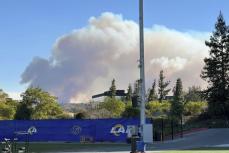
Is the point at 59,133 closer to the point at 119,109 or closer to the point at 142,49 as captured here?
the point at 142,49

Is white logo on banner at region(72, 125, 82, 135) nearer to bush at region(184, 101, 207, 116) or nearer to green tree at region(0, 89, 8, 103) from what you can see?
green tree at region(0, 89, 8, 103)

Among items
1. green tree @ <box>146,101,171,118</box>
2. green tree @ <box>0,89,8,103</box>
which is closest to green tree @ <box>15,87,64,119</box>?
green tree @ <box>0,89,8,103</box>

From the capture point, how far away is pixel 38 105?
3573 inches

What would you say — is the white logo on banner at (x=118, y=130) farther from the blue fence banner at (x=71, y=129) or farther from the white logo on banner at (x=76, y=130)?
the white logo on banner at (x=76, y=130)

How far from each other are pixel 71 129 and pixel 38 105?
39.7 meters

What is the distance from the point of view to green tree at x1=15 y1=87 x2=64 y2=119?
88938 millimetres

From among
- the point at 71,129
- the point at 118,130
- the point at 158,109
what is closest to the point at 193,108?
the point at 158,109

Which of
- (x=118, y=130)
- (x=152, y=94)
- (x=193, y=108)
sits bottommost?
(x=118, y=130)

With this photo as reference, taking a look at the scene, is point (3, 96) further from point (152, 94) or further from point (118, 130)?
point (152, 94)

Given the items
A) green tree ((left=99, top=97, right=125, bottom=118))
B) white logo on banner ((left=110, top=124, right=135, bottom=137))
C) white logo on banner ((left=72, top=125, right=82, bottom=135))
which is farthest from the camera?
green tree ((left=99, top=97, right=125, bottom=118))

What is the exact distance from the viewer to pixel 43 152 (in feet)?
118

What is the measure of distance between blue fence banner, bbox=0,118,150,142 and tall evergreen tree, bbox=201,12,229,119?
42843 millimetres

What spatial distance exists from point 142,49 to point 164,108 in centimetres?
7818

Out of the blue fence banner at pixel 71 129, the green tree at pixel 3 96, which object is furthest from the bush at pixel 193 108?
the blue fence banner at pixel 71 129
